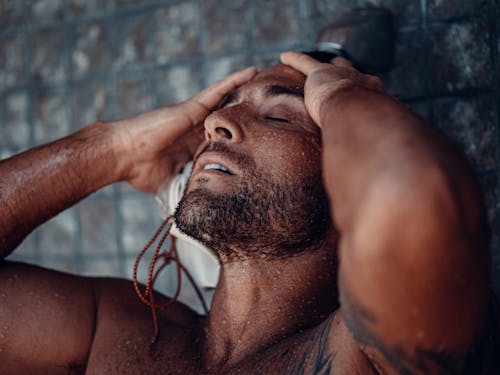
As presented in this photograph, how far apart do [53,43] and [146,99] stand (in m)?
0.62

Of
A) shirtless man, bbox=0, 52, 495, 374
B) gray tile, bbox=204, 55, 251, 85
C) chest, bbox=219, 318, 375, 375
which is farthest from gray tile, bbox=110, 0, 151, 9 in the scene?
chest, bbox=219, 318, 375, 375

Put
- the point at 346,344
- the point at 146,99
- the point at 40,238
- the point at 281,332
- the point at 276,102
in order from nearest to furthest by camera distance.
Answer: the point at 346,344 < the point at 281,332 < the point at 276,102 < the point at 146,99 < the point at 40,238

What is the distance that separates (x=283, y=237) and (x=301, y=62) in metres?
0.44

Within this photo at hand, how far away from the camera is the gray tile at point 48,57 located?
101 inches

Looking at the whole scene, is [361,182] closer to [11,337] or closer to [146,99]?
[11,337]

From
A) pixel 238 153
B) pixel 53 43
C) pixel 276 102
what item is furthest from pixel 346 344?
pixel 53 43

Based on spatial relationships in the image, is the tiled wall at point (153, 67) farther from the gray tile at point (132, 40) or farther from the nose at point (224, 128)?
the nose at point (224, 128)

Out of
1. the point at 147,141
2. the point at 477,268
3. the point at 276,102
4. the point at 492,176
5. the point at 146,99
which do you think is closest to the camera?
the point at 477,268

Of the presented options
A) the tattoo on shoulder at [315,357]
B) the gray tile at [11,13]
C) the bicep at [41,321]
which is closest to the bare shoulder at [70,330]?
the bicep at [41,321]

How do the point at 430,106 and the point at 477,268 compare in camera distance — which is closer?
the point at 477,268

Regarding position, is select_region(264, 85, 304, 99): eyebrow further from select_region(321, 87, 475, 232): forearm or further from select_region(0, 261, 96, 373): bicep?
select_region(0, 261, 96, 373): bicep

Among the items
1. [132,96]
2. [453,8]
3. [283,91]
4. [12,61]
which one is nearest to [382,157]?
[283,91]

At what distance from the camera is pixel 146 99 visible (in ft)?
7.82

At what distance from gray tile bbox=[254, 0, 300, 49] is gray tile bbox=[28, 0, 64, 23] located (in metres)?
1.06
